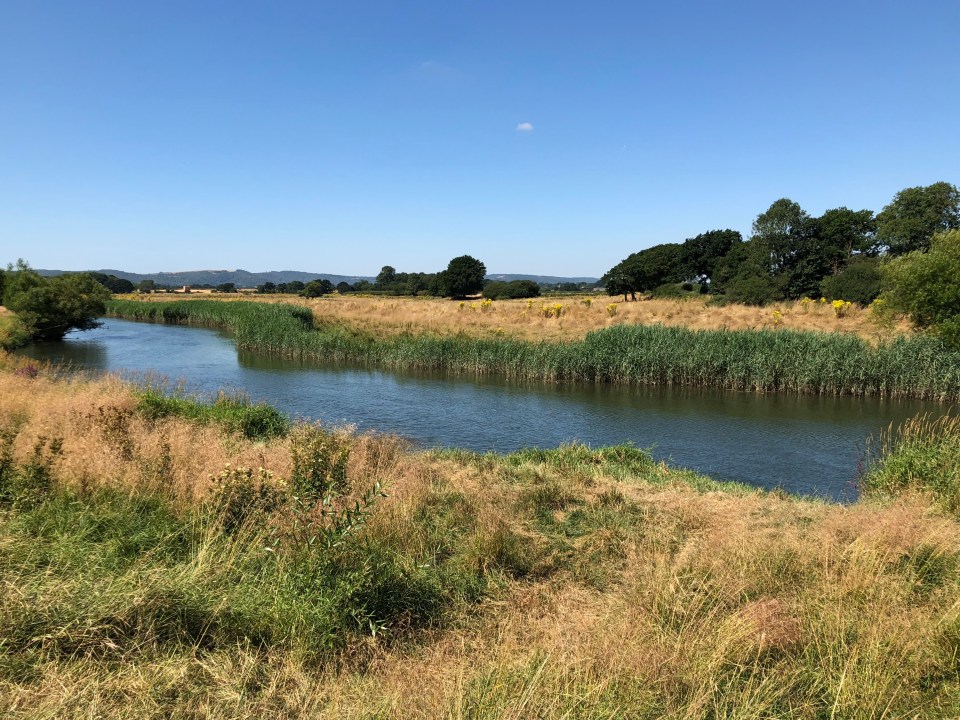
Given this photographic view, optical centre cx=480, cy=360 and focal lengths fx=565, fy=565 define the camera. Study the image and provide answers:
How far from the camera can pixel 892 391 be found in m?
17.5

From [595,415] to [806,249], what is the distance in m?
39.8

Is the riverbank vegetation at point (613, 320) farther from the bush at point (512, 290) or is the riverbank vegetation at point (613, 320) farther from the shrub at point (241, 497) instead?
the bush at point (512, 290)

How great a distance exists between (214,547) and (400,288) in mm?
77197

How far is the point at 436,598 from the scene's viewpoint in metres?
4.13

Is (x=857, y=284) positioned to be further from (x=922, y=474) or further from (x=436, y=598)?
(x=436, y=598)

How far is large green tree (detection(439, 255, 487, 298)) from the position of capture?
63000 mm

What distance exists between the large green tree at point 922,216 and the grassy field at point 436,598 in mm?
44913

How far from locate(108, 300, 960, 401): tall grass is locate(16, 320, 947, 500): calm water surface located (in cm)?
62

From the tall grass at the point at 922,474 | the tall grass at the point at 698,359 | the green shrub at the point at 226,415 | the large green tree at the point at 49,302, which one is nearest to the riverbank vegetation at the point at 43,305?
the large green tree at the point at 49,302

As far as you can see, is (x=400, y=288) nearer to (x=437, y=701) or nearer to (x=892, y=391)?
(x=892, y=391)

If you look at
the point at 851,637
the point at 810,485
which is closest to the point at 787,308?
the point at 810,485

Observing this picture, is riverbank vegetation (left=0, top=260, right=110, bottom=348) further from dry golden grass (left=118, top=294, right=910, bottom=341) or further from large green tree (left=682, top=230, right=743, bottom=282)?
large green tree (left=682, top=230, right=743, bottom=282)

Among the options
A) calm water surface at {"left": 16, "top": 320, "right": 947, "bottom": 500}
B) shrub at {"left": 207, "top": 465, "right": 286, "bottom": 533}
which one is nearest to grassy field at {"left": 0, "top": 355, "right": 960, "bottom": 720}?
shrub at {"left": 207, "top": 465, "right": 286, "bottom": 533}

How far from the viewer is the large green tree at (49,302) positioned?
2848 cm
